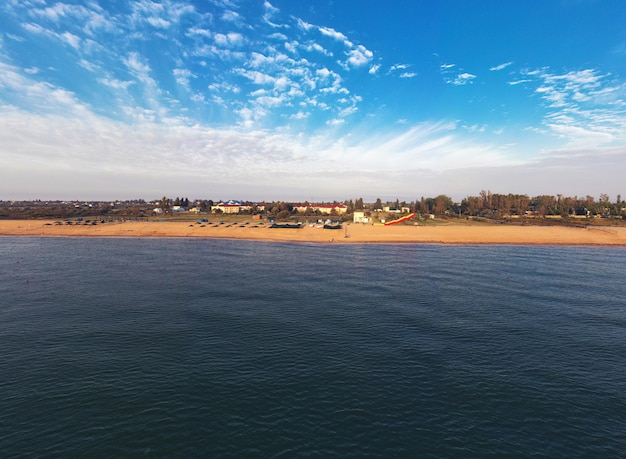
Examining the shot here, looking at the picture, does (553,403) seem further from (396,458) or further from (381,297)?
(381,297)

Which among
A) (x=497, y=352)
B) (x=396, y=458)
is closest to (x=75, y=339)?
(x=396, y=458)

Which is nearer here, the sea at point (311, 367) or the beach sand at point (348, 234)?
the sea at point (311, 367)

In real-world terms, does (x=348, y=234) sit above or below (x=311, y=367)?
above

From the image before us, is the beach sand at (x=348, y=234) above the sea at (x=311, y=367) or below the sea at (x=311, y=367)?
above

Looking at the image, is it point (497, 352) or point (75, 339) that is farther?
point (75, 339)

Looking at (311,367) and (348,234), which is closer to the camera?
(311,367)
